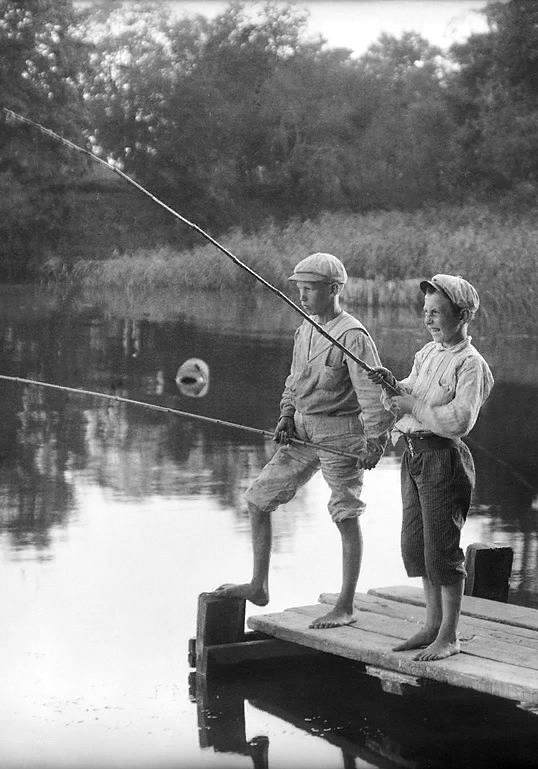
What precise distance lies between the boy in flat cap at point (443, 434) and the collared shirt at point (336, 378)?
0.29 m

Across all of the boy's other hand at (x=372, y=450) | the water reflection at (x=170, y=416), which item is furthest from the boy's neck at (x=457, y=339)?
the water reflection at (x=170, y=416)

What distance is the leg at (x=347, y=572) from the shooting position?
5.88 meters

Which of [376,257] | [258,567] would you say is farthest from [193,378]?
[376,257]

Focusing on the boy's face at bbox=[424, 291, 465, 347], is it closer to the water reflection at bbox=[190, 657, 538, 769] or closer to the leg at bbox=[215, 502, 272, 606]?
the leg at bbox=[215, 502, 272, 606]

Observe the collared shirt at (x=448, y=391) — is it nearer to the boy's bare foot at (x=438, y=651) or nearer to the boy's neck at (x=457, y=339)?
the boy's neck at (x=457, y=339)

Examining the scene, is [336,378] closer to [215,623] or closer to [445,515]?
[445,515]

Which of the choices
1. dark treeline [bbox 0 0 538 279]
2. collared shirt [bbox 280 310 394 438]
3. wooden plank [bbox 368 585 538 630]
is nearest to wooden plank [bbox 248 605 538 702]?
wooden plank [bbox 368 585 538 630]

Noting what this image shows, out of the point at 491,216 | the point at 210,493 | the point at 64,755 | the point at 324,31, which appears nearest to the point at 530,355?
the point at 210,493

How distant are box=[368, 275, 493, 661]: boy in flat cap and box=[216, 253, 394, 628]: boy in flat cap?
341 millimetres

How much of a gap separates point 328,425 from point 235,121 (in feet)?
144

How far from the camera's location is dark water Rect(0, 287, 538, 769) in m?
5.26

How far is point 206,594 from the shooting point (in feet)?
19.9

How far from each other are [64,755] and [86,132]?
4092cm

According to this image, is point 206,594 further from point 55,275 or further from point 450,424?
point 55,275
